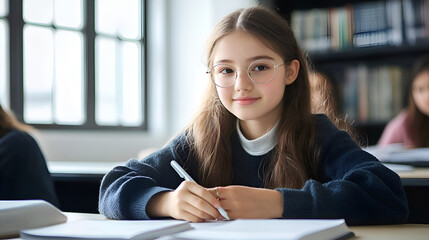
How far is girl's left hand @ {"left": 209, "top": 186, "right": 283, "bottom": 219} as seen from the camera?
1053 millimetres

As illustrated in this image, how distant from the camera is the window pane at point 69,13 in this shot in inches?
145

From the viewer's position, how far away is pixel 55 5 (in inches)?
145

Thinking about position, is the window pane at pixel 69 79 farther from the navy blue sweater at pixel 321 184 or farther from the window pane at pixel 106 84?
the navy blue sweater at pixel 321 184

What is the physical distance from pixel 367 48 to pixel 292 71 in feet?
8.32

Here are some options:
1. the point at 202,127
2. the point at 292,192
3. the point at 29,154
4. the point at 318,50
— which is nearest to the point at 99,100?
the point at 318,50

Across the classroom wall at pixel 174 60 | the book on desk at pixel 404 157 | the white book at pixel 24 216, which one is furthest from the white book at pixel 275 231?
the classroom wall at pixel 174 60

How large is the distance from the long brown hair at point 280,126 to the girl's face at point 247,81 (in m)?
0.03

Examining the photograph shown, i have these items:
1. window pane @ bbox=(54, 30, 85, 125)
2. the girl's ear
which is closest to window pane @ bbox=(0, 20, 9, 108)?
window pane @ bbox=(54, 30, 85, 125)

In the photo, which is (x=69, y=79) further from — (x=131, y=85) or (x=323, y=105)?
(x=323, y=105)

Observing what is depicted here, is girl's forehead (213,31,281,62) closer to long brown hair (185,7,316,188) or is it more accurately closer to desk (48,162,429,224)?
long brown hair (185,7,316,188)

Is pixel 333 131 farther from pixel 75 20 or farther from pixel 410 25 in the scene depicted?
pixel 75 20

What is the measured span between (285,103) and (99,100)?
2767 millimetres

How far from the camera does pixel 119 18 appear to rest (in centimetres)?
418

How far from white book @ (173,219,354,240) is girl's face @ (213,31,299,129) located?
0.46 meters
